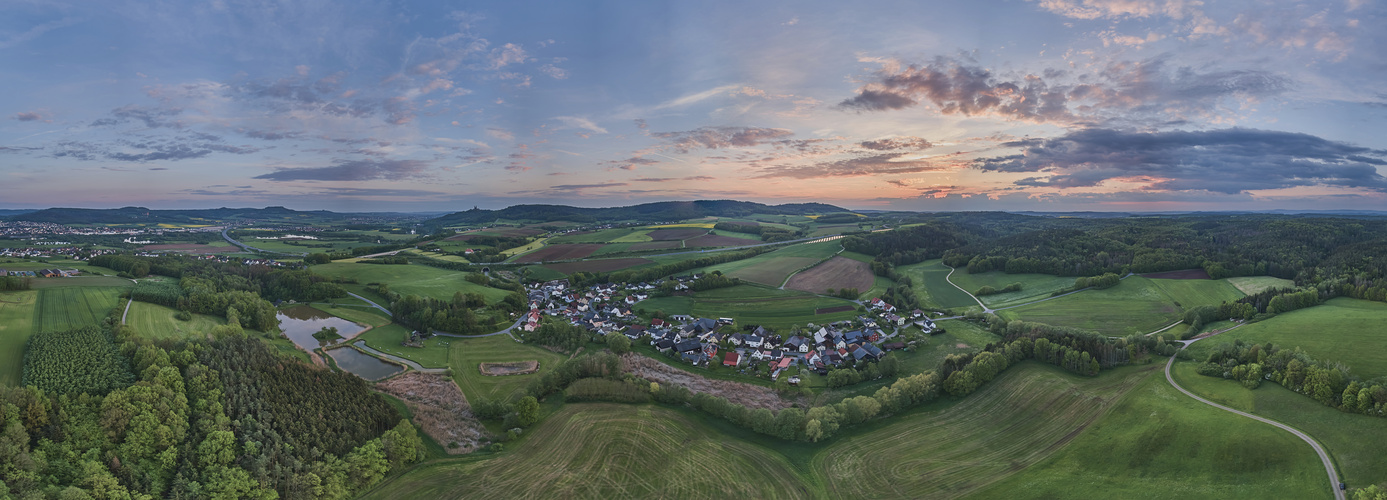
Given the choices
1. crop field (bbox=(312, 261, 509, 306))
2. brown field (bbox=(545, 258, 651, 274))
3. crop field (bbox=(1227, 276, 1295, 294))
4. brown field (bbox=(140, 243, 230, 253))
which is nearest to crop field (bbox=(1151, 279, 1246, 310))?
crop field (bbox=(1227, 276, 1295, 294))

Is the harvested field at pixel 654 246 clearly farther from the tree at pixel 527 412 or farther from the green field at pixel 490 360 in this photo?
the tree at pixel 527 412

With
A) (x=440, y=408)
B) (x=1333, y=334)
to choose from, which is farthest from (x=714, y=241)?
(x=1333, y=334)

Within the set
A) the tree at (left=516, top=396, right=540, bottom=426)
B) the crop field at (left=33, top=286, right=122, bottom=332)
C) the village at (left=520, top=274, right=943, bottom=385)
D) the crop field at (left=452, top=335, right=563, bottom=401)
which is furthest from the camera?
the village at (left=520, top=274, right=943, bottom=385)

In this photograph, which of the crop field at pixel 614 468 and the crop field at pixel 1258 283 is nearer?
the crop field at pixel 614 468

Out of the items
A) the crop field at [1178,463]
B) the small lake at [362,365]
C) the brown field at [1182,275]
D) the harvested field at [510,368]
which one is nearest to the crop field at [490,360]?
the harvested field at [510,368]

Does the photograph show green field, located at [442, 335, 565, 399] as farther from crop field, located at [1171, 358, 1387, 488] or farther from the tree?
crop field, located at [1171, 358, 1387, 488]

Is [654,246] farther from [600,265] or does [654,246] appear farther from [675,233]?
[600,265]

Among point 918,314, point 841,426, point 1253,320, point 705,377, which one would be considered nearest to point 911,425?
point 841,426
